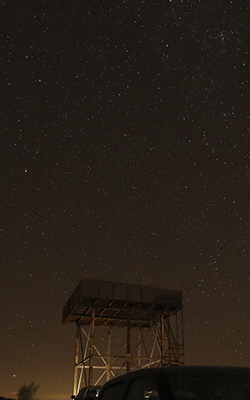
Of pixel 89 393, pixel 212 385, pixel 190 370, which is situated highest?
pixel 190 370

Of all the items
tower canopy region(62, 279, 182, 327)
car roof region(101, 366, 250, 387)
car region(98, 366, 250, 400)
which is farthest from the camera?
tower canopy region(62, 279, 182, 327)

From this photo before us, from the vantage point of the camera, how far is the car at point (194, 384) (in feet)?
10.7

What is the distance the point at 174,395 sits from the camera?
319 cm

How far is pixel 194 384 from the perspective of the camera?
11.0 feet

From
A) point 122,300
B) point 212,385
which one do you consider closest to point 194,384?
point 212,385

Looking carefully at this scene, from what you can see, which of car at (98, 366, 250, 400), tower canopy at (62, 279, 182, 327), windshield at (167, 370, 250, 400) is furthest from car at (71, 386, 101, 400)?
windshield at (167, 370, 250, 400)

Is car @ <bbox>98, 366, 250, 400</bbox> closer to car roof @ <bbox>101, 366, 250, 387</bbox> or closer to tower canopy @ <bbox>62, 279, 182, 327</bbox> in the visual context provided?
car roof @ <bbox>101, 366, 250, 387</bbox>

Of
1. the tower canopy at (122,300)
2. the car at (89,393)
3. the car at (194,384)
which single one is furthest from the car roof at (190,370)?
the tower canopy at (122,300)

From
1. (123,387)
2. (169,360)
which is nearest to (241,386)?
(123,387)

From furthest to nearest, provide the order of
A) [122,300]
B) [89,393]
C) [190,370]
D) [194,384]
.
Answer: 1. [122,300]
2. [89,393]
3. [190,370]
4. [194,384]

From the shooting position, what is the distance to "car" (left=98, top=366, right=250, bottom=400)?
326 cm

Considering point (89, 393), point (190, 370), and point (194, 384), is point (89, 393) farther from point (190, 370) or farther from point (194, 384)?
point (194, 384)

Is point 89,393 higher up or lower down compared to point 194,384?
lower down

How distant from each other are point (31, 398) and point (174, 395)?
194 feet
